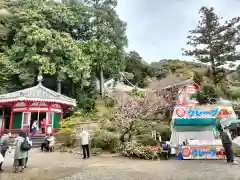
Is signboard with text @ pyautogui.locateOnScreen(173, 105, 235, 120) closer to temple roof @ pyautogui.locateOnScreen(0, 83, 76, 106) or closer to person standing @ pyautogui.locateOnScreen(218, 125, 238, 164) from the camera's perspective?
person standing @ pyautogui.locateOnScreen(218, 125, 238, 164)

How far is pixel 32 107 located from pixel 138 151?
11.8m

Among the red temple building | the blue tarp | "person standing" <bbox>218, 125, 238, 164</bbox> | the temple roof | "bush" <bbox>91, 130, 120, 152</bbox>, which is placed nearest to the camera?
"person standing" <bbox>218, 125, 238, 164</bbox>

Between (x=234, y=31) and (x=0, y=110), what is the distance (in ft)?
90.4

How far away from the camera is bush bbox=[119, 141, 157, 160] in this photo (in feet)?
38.6

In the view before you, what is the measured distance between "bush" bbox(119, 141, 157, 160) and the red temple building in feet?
31.5

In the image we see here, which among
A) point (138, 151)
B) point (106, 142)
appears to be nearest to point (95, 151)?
point (106, 142)

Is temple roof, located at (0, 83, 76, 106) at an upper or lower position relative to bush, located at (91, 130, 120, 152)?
upper

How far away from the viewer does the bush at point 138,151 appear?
11.8 meters

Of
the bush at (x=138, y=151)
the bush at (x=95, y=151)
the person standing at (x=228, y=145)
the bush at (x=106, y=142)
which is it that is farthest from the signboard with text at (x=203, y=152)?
the bush at (x=95, y=151)

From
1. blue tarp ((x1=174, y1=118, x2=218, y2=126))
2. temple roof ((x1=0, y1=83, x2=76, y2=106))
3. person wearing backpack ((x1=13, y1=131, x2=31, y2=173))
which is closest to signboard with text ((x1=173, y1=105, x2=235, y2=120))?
blue tarp ((x1=174, y1=118, x2=218, y2=126))

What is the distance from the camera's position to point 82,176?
735cm

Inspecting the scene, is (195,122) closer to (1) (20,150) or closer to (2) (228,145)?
(2) (228,145)

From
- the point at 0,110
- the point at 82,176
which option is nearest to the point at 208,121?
the point at 82,176

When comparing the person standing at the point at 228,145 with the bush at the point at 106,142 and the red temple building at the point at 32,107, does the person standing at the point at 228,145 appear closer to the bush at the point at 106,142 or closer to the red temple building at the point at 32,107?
the bush at the point at 106,142
